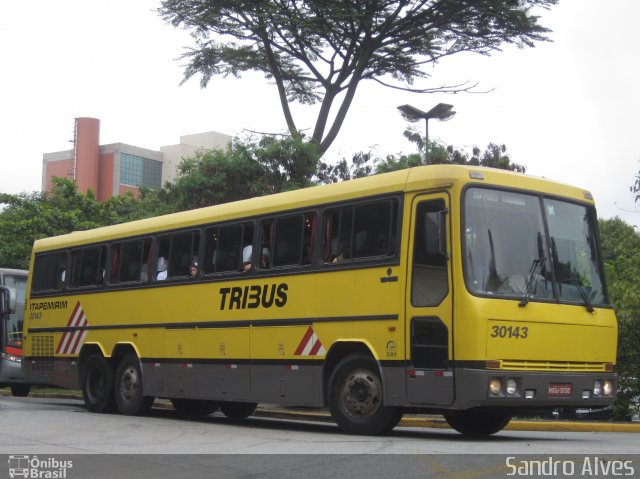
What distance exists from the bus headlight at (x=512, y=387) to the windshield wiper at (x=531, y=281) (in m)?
0.86

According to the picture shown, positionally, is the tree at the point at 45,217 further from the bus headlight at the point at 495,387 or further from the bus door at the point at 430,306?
the bus headlight at the point at 495,387

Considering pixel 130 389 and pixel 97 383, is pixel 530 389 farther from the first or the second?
pixel 97 383

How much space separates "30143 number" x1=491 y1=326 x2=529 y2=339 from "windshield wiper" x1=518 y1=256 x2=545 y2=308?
0.27 metres

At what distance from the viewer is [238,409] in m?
17.2

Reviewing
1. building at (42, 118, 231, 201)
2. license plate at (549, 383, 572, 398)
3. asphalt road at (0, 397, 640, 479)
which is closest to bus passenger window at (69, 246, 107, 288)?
asphalt road at (0, 397, 640, 479)

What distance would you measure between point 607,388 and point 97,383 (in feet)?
30.9

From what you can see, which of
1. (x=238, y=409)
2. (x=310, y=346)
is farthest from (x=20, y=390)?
(x=310, y=346)

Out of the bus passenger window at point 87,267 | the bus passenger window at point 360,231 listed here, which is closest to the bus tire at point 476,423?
the bus passenger window at point 360,231

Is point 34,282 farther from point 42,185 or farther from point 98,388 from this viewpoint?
point 42,185

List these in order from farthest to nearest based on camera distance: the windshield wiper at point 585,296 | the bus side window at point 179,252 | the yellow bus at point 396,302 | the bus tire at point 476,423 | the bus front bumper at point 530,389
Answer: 1. the bus side window at point 179,252
2. the bus tire at point 476,423
3. the windshield wiper at point 585,296
4. the yellow bus at point 396,302
5. the bus front bumper at point 530,389

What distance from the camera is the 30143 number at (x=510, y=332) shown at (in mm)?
11312

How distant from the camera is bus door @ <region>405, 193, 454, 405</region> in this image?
1148 cm
